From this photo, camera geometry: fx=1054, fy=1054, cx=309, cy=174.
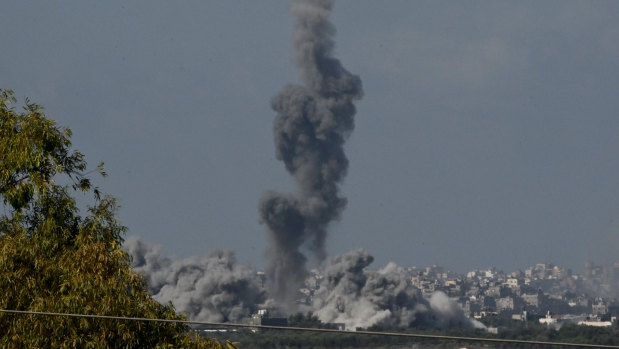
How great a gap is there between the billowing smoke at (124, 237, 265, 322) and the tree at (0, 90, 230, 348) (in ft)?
488

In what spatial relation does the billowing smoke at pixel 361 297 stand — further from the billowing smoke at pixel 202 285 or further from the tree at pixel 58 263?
the tree at pixel 58 263

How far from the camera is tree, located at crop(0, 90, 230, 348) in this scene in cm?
1805

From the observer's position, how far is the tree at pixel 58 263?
18047mm

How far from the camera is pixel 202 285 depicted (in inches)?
6924

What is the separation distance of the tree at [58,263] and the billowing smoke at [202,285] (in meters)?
149

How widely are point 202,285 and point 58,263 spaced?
158 m

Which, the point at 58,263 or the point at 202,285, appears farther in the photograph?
the point at 202,285

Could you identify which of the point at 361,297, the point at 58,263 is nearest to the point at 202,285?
the point at 361,297

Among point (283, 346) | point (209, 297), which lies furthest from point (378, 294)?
point (283, 346)

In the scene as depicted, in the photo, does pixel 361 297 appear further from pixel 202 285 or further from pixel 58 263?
pixel 58 263

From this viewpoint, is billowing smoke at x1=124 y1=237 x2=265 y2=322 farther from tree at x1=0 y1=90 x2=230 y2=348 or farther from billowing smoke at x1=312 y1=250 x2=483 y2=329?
tree at x1=0 y1=90 x2=230 y2=348

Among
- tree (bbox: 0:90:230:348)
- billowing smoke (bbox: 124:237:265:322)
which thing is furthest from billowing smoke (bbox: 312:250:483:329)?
tree (bbox: 0:90:230:348)

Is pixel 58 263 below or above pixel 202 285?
below

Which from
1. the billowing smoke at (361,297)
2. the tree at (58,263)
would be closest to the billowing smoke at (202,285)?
the billowing smoke at (361,297)
